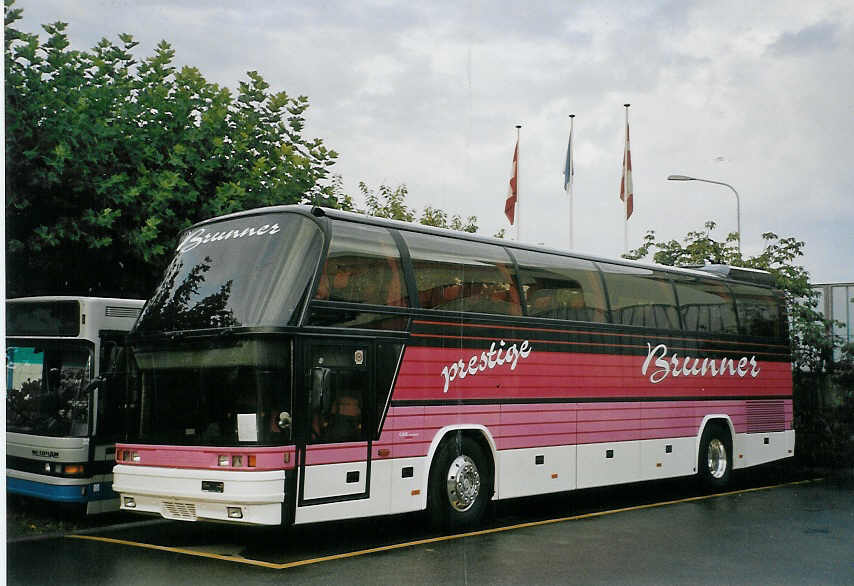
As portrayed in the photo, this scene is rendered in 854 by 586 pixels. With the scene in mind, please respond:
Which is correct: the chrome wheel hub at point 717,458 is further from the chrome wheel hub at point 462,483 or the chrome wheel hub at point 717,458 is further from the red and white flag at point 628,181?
the red and white flag at point 628,181

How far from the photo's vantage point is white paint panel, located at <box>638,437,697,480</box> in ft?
48.9

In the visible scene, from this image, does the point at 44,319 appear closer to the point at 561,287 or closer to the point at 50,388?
the point at 50,388

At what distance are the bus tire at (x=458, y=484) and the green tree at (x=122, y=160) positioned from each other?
5.58m

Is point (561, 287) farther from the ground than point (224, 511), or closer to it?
farther from the ground

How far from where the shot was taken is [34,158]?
43.2 feet

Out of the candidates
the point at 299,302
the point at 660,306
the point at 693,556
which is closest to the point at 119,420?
the point at 299,302

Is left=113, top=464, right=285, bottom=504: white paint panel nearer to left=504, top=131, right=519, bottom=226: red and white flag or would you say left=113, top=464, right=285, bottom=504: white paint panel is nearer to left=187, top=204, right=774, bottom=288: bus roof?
left=187, top=204, right=774, bottom=288: bus roof

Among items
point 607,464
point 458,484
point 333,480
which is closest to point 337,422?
point 333,480

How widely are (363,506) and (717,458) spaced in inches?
338

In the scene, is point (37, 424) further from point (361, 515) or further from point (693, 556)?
point (693, 556)

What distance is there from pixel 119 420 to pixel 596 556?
5.82 metres

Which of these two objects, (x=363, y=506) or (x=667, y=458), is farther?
(x=667, y=458)

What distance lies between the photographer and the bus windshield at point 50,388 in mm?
11625

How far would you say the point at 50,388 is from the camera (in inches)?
468
